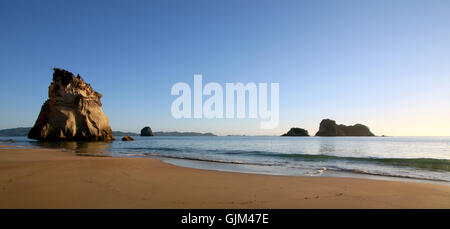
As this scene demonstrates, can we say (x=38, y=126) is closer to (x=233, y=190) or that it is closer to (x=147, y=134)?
(x=233, y=190)

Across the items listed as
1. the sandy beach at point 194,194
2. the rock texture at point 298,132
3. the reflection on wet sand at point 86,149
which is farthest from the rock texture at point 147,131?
the sandy beach at point 194,194

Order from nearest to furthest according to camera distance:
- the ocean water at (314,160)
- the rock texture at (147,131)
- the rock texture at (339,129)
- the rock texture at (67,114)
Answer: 1. the ocean water at (314,160)
2. the rock texture at (67,114)
3. the rock texture at (339,129)
4. the rock texture at (147,131)

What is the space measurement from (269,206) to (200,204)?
4.79 feet

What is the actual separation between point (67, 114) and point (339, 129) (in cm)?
15959

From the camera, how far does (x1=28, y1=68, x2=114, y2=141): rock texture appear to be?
41.8m

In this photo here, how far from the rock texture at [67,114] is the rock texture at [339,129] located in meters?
140

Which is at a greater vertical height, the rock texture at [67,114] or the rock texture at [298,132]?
the rock texture at [67,114]

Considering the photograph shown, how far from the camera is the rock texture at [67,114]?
4178 cm

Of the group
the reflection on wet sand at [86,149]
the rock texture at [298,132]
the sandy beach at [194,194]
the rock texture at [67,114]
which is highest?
the rock texture at [67,114]

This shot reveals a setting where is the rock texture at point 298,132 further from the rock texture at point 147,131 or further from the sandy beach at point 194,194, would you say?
the sandy beach at point 194,194
